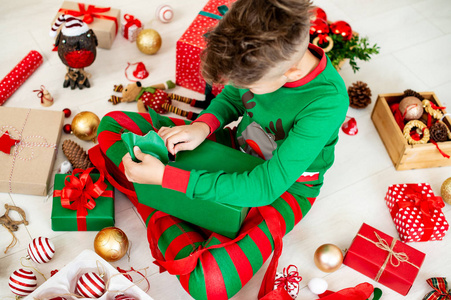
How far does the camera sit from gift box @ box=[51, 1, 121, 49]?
5.65ft

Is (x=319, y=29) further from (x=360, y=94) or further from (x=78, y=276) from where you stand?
(x=78, y=276)

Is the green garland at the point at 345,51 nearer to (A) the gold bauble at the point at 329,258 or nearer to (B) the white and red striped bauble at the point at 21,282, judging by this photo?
(A) the gold bauble at the point at 329,258

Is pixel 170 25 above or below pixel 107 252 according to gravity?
above

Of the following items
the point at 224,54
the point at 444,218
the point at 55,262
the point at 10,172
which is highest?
the point at 224,54

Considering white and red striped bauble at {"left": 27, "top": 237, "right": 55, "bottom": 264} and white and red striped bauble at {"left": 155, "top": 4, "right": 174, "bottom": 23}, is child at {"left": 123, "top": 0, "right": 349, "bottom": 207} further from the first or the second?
white and red striped bauble at {"left": 155, "top": 4, "right": 174, "bottom": 23}

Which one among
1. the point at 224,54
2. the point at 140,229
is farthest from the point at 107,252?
the point at 224,54

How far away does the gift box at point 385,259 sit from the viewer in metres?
1.21

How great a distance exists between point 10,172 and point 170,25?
3.05 feet

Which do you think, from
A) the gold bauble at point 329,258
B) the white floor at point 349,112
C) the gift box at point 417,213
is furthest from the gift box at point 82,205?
the gift box at point 417,213

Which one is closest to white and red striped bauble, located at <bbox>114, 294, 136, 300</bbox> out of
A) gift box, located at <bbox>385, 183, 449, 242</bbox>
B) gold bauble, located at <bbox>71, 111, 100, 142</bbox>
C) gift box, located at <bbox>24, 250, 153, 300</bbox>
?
gift box, located at <bbox>24, 250, 153, 300</bbox>

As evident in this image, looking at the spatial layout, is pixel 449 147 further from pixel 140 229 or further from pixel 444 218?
pixel 140 229

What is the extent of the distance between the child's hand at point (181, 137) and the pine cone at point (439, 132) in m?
0.78

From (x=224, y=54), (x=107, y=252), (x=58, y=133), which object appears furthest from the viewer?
(x=58, y=133)

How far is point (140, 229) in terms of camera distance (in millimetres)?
1318
